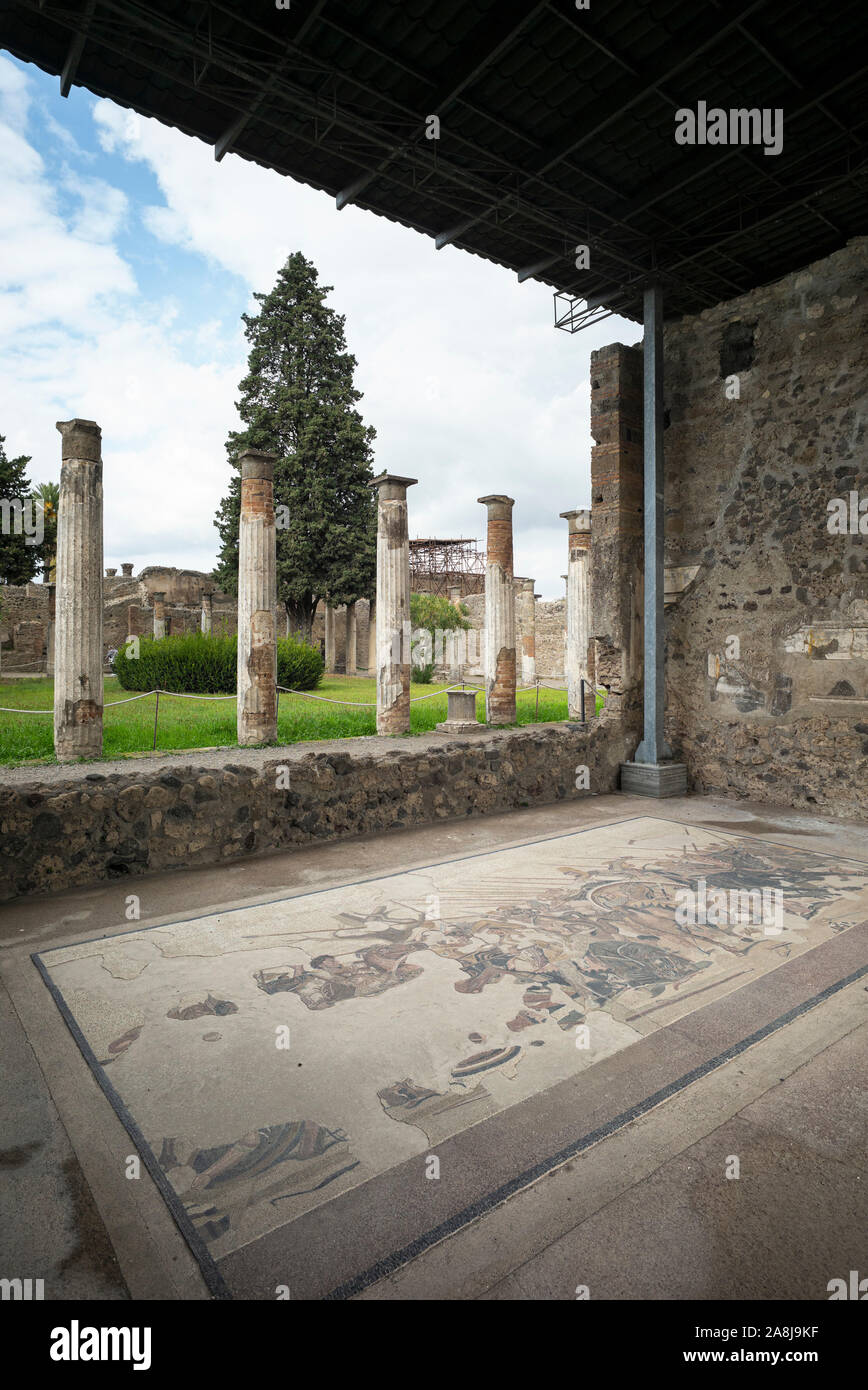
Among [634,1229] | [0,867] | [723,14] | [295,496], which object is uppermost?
[295,496]

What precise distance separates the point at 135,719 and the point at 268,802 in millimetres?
8009

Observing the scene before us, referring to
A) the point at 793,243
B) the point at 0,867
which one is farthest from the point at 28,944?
the point at 793,243

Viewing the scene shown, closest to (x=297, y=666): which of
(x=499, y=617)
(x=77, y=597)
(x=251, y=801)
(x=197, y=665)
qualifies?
(x=197, y=665)

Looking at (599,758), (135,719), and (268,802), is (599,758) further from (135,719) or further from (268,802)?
(135,719)

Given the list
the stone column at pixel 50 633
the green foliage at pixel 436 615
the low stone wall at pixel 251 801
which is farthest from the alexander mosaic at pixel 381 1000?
the green foliage at pixel 436 615

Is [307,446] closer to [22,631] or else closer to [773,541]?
[22,631]

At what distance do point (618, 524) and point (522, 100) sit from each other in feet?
12.6

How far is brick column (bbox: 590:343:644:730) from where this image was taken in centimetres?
798

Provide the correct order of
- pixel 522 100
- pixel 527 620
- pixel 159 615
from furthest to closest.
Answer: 1. pixel 527 620
2. pixel 159 615
3. pixel 522 100

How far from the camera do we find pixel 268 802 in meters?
5.27

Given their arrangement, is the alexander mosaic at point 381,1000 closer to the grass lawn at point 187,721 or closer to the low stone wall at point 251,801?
the low stone wall at point 251,801

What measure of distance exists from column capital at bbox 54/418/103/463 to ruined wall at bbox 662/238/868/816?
6.18 meters

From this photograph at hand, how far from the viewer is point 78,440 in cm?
886

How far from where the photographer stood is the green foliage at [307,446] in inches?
855
